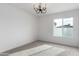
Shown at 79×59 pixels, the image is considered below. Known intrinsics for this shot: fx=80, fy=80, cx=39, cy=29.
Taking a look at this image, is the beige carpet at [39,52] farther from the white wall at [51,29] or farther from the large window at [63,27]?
the large window at [63,27]

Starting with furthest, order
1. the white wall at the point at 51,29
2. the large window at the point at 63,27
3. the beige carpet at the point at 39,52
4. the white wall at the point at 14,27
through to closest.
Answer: the large window at the point at 63,27
the white wall at the point at 51,29
the white wall at the point at 14,27
the beige carpet at the point at 39,52

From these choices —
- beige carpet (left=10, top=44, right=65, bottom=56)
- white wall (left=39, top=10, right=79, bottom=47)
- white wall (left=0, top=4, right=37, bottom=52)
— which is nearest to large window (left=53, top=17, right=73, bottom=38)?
white wall (left=39, top=10, right=79, bottom=47)

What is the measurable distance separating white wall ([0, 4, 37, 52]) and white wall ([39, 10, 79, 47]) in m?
0.80

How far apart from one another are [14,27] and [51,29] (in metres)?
2.58

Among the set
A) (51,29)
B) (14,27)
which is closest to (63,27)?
(51,29)

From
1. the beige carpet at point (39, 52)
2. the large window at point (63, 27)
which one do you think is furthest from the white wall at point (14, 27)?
the large window at point (63, 27)

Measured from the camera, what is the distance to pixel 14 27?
4516 millimetres

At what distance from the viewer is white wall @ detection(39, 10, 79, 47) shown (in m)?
4.44

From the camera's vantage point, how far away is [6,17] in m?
4.08

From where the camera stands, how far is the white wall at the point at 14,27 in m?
3.97

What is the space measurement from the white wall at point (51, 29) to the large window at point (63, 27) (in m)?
0.24

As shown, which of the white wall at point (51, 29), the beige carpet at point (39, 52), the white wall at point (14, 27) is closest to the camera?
the beige carpet at point (39, 52)

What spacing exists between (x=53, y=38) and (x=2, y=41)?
326cm

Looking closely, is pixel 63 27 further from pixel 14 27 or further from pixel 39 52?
pixel 14 27
